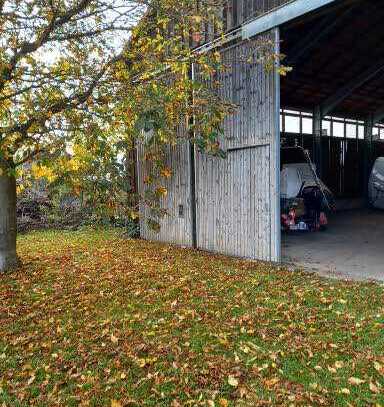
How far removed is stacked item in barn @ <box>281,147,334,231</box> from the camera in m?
10.3

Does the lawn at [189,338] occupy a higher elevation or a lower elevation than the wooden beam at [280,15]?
lower

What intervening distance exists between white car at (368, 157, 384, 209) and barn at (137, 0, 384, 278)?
0.92 metres

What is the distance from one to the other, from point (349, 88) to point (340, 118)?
264cm

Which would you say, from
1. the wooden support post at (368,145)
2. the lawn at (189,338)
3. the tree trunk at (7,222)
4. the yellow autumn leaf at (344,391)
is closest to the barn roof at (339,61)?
the wooden support post at (368,145)

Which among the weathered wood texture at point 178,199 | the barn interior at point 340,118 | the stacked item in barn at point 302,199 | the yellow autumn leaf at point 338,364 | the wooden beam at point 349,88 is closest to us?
the yellow autumn leaf at point 338,364

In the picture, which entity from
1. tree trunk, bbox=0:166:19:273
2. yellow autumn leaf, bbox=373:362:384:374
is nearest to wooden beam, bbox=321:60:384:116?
tree trunk, bbox=0:166:19:273

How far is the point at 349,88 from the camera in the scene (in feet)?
49.9

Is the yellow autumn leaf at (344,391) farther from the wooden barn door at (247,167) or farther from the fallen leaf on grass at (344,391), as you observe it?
the wooden barn door at (247,167)

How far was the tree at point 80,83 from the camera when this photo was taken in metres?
5.33

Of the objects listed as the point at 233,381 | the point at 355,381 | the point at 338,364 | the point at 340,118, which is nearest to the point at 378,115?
the point at 340,118

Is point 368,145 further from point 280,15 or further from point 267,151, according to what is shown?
point 280,15

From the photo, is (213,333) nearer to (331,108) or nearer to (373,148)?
(331,108)

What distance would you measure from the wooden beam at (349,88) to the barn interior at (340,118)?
4 cm

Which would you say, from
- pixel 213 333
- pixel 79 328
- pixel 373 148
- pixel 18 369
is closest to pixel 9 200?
pixel 79 328
